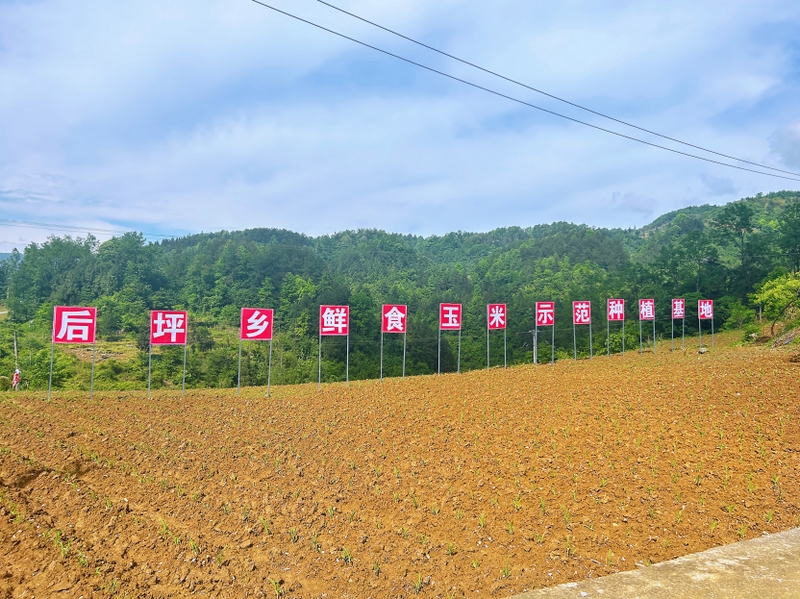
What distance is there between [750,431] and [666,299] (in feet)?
201

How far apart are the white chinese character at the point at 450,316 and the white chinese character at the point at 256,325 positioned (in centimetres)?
855

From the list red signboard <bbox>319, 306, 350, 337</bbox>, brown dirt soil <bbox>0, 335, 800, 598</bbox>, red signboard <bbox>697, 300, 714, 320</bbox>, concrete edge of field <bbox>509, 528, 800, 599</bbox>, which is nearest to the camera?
concrete edge of field <bbox>509, 528, 800, 599</bbox>

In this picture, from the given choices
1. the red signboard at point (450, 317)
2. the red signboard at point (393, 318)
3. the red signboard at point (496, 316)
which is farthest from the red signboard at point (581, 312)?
Result: the red signboard at point (393, 318)

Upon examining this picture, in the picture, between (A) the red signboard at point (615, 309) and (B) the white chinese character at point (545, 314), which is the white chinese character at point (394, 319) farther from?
(A) the red signboard at point (615, 309)

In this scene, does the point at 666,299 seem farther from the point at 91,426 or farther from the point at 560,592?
the point at 560,592

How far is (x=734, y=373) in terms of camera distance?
69.1 ft

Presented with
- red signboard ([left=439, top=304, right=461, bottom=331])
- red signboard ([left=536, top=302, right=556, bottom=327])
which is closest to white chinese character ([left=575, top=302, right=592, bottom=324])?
red signboard ([left=536, top=302, right=556, bottom=327])

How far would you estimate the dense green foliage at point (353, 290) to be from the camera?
60.3 meters

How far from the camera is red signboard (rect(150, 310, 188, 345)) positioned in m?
23.0

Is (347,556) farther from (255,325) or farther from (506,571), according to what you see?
(255,325)

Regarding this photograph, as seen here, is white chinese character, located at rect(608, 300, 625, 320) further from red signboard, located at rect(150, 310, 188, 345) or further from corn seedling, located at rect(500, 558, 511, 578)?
corn seedling, located at rect(500, 558, 511, 578)

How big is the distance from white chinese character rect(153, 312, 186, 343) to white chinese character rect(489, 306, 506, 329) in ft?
48.5

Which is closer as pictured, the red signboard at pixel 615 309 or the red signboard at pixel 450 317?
the red signboard at pixel 450 317

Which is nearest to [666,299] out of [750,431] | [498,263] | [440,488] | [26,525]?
[498,263]
